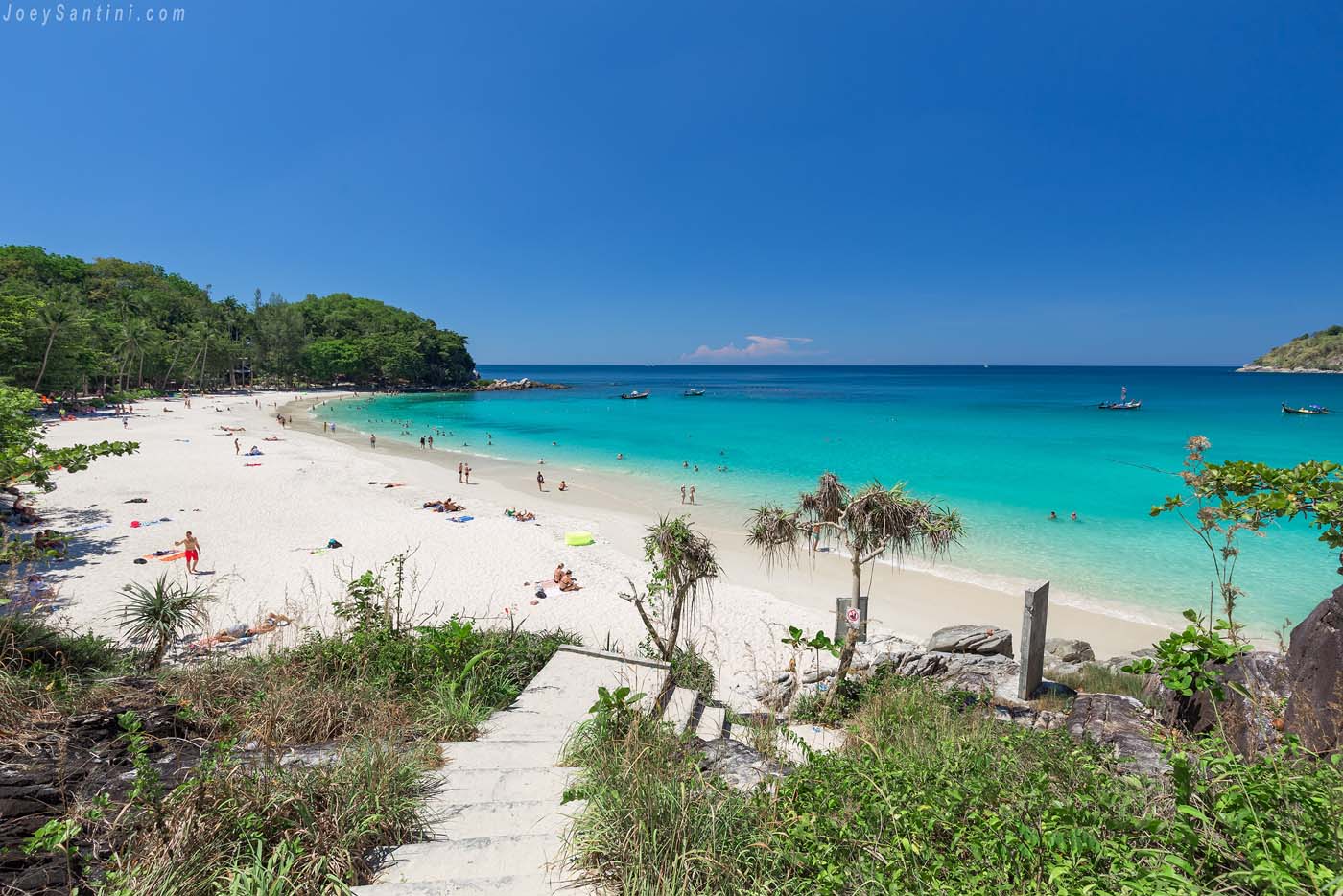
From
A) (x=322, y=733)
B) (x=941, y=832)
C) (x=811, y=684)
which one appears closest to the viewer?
(x=941, y=832)

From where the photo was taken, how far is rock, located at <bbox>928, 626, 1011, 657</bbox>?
10.0 m

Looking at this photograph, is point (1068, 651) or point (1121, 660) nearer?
point (1121, 660)

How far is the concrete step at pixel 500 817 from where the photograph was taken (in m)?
3.55

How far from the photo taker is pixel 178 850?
2.67m

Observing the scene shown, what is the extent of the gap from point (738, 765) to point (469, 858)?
A: 2.17 meters

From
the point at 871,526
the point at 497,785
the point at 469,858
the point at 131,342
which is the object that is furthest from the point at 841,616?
the point at 131,342

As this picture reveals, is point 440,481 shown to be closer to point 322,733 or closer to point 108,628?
point 108,628

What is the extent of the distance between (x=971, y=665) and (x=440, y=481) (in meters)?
27.1

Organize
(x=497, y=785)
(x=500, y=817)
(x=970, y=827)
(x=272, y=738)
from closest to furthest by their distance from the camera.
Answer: (x=970, y=827)
(x=500, y=817)
(x=497, y=785)
(x=272, y=738)

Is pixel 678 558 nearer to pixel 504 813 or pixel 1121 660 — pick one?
pixel 504 813

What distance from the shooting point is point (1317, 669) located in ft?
14.4

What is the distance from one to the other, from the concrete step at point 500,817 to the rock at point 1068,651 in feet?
34.1

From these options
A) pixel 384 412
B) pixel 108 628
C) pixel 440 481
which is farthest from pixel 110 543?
pixel 384 412

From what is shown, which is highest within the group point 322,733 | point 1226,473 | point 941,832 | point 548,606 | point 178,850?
point 1226,473
